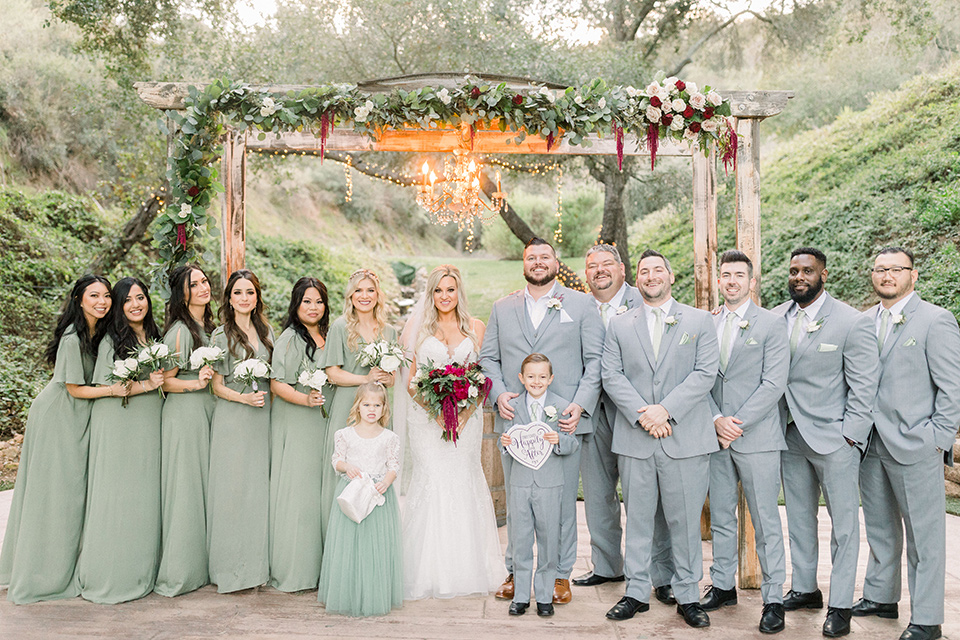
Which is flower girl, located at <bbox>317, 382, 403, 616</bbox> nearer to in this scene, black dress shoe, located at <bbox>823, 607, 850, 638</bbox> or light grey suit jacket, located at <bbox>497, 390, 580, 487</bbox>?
light grey suit jacket, located at <bbox>497, 390, 580, 487</bbox>

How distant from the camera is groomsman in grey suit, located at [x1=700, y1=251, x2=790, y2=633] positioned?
13.1 ft

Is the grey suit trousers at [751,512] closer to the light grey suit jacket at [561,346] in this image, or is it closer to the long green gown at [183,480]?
the light grey suit jacket at [561,346]

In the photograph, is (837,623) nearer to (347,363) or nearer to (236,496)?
(347,363)

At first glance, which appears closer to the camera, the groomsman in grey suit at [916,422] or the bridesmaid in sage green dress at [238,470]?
the groomsman in grey suit at [916,422]

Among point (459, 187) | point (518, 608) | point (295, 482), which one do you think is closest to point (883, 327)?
point (518, 608)

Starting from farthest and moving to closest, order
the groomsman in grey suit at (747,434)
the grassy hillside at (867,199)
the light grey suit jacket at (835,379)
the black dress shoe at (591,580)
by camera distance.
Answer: the grassy hillside at (867,199) < the black dress shoe at (591,580) < the groomsman in grey suit at (747,434) < the light grey suit jacket at (835,379)

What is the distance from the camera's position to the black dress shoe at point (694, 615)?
13.0 feet

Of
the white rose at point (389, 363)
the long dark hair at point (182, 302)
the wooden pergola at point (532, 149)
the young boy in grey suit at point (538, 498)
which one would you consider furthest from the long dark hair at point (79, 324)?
the young boy in grey suit at point (538, 498)

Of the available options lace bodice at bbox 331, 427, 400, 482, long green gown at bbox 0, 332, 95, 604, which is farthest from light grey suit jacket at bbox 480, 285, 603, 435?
long green gown at bbox 0, 332, 95, 604

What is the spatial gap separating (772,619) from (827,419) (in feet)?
3.53

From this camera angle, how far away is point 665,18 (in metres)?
12.7

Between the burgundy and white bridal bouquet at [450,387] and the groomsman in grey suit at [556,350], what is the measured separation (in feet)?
0.36

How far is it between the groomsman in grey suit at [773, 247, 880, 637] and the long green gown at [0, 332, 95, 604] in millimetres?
3987

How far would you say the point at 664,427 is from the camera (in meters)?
3.99
